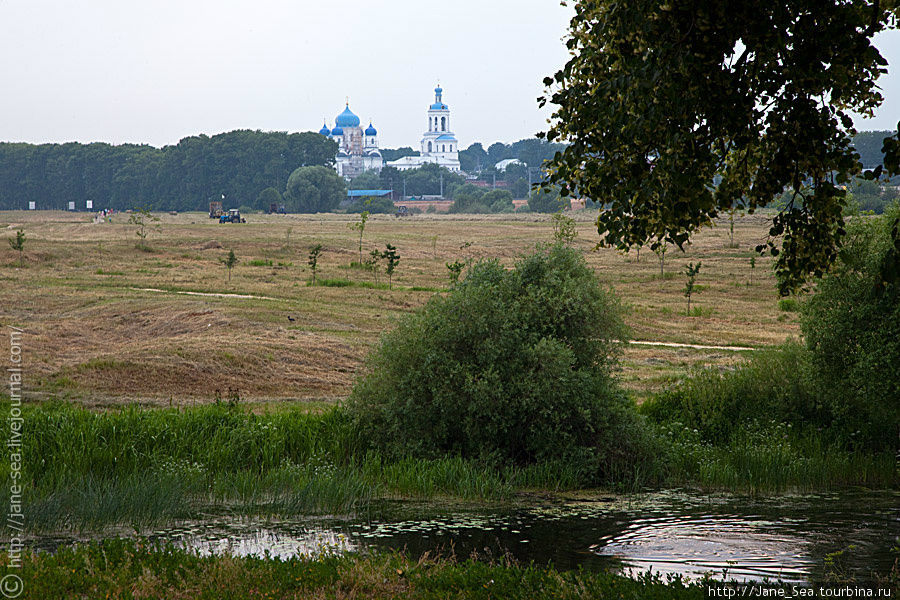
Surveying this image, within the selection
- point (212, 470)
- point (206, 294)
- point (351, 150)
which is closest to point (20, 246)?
point (206, 294)

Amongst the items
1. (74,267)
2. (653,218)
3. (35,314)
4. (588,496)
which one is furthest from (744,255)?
(653,218)

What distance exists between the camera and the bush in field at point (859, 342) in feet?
43.7

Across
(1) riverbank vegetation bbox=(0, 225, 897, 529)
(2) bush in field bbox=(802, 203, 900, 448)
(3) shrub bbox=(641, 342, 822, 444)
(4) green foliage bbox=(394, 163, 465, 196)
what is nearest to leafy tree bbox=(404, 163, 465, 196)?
(4) green foliage bbox=(394, 163, 465, 196)

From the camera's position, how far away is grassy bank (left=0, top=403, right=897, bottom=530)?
31.6 feet

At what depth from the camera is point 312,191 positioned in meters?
111

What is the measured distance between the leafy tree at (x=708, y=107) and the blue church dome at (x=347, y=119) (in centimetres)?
19448

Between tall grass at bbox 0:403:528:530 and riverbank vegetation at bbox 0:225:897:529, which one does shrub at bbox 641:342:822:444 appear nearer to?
riverbank vegetation at bbox 0:225:897:529

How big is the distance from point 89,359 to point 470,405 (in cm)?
930

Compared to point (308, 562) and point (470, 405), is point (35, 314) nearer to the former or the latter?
point (470, 405)

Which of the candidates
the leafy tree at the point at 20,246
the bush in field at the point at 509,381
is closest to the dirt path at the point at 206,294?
the leafy tree at the point at 20,246

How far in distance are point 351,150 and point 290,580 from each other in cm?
18811

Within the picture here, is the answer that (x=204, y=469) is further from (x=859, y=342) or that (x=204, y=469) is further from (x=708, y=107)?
(x=859, y=342)

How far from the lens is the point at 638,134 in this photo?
21.3ft

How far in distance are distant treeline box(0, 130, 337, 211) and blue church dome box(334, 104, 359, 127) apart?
251 feet
